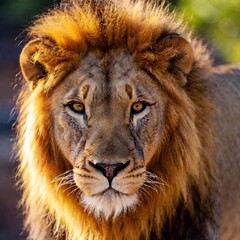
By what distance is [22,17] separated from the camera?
16.1 meters

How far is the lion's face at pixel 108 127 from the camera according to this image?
5328mm

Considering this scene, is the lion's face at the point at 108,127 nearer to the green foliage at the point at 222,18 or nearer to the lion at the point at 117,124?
the lion at the point at 117,124

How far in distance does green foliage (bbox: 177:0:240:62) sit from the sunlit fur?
4.64 m

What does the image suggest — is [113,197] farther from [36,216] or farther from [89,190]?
[36,216]

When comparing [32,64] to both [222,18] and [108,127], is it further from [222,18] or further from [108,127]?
[222,18]

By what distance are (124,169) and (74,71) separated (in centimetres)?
71

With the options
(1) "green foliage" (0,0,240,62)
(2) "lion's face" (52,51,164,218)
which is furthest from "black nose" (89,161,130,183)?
(1) "green foliage" (0,0,240,62)

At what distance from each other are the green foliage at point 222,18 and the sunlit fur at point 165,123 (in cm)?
464

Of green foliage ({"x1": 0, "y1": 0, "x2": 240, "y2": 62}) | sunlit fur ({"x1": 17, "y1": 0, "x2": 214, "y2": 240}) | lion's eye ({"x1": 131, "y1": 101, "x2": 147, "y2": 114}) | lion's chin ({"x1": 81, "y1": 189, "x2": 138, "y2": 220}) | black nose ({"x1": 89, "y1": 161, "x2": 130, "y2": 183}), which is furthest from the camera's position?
green foliage ({"x1": 0, "y1": 0, "x2": 240, "y2": 62})

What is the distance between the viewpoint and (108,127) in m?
5.44

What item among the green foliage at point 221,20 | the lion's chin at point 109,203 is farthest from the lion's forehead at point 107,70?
the green foliage at point 221,20

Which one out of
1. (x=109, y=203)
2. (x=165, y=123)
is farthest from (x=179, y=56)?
(x=109, y=203)

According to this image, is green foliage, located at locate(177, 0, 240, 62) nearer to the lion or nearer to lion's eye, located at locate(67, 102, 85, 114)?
the lion

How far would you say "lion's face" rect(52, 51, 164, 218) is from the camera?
5.33 metres
